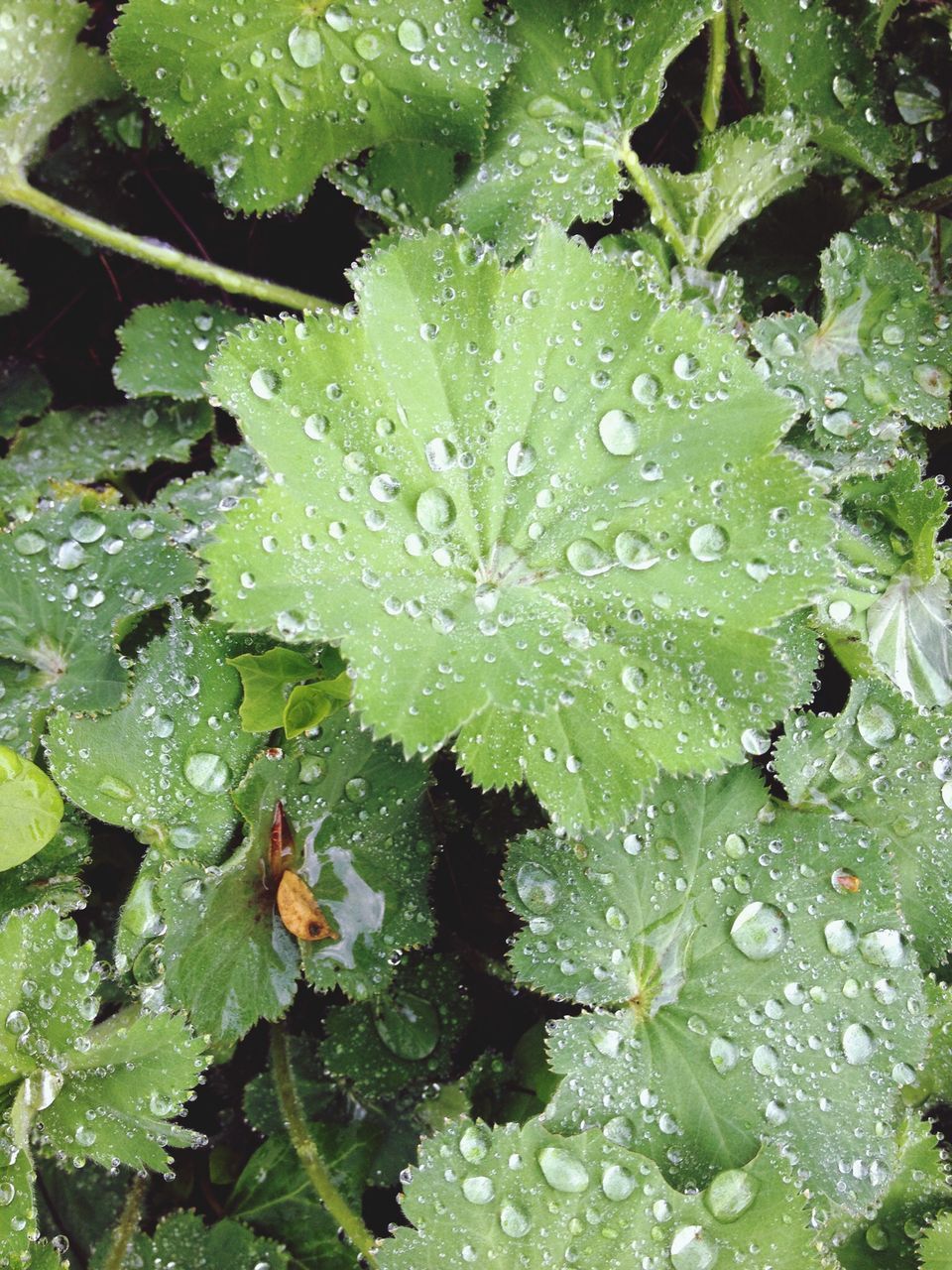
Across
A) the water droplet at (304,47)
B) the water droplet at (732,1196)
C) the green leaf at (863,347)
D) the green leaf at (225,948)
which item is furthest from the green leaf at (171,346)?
the water droplet at (732,1196)

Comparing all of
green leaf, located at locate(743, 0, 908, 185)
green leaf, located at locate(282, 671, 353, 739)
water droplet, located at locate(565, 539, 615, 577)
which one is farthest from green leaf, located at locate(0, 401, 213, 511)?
green leaf, located at locate(743, 0, 908, 185)

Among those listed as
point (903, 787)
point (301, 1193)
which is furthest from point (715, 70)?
point (301, 1193)

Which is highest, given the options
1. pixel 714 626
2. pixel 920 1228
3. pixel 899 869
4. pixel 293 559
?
pixel 293 559

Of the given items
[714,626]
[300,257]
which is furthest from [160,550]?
[714,626]

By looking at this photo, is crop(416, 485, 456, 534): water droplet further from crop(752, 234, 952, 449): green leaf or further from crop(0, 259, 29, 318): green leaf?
crop(0, 259, 29, 318): green leaf

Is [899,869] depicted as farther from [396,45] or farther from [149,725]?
[396,45]

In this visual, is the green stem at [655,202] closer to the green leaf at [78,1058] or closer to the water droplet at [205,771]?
the water droplet at [205,771]
